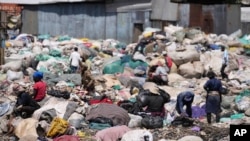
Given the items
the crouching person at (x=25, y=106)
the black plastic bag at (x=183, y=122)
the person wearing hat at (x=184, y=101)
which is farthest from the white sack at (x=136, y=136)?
the crouching person at (x=25, y=106)

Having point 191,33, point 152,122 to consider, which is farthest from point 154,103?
point 191,33

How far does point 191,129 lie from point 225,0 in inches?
608

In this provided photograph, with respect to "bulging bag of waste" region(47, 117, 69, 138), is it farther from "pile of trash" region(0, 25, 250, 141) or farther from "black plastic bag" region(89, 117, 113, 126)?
"black plastic bag" region(89, 117, 113, 126)

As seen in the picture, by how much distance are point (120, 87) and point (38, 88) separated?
3700mm

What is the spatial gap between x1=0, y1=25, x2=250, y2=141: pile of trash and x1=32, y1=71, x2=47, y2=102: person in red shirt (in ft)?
0.49

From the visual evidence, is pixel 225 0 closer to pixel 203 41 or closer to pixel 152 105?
pixel 203 41

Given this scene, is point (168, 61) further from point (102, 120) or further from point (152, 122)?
point (102, 120)

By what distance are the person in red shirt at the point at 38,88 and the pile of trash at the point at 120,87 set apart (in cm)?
15

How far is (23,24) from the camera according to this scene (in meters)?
29.4

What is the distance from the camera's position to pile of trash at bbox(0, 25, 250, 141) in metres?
10.2

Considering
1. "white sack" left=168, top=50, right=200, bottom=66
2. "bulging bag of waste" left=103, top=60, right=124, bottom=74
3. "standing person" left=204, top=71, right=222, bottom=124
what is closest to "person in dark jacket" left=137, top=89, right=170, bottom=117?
"standing person" left=204, top=71, right=222, bottom=124

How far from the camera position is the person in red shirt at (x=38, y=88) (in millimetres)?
11516

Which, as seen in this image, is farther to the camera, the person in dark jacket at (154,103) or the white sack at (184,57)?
the white sack at (184,57)

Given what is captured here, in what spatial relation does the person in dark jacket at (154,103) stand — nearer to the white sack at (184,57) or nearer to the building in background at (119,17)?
the white sack at (184,57)
